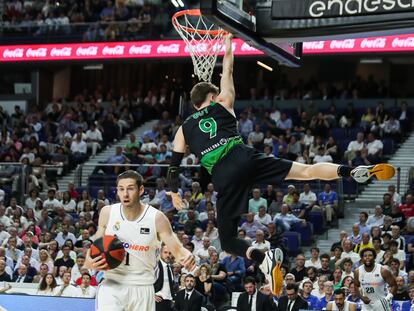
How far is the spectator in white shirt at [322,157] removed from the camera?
76.1 feet

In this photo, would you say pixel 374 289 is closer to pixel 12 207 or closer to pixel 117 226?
pixel 117 226

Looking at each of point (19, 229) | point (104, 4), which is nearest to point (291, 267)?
point (19, 229)

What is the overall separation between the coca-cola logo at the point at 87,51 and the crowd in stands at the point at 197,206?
1.92 metres

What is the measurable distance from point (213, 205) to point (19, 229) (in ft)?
16.4

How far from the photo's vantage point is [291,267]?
787 inches

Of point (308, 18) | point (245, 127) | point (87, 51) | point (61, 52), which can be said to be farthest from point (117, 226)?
point (61, 52)

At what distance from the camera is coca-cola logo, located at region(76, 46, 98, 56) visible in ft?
101

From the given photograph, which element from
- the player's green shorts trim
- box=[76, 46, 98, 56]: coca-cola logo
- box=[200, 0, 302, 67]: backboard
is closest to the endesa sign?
box=[76, 46, 98, 56]: coca-cola logo

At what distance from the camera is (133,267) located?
30.6ft

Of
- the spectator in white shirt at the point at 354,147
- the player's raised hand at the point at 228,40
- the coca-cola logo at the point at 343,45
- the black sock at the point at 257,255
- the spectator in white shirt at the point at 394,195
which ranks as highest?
the coca-cola logo at the point at 343,45

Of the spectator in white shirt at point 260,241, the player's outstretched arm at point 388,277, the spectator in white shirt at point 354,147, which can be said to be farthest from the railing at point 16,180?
the player's outstretched arm at point 388,277

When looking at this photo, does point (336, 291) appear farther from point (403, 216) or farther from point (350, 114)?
point (350, 114)

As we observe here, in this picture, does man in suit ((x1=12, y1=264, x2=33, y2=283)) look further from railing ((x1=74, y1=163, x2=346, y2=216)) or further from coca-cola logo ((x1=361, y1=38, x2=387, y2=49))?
coca-cola logo ((x1=361, y1=38, x2=387, y2=49))

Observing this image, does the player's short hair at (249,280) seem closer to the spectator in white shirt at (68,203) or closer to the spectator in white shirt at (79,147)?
the spectator in white shirt at (68,203)
